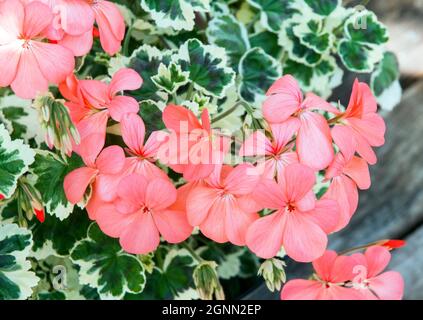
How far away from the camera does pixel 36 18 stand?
80 centimetres

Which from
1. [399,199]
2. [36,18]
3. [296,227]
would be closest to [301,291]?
[296,227]

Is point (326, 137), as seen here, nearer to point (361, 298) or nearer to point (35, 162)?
point (361, 298)

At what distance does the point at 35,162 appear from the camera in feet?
3.11

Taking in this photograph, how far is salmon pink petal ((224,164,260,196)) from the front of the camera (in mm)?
800

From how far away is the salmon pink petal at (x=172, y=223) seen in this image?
0.84 m

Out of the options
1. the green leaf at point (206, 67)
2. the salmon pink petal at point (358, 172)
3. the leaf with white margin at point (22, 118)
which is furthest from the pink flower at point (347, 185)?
the leaf with white margin at point (22, 118)

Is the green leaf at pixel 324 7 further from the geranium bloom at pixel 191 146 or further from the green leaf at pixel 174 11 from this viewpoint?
the geranium bloom at pixel 191 146

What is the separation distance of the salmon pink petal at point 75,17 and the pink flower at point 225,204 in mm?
218

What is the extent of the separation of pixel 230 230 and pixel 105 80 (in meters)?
0.29

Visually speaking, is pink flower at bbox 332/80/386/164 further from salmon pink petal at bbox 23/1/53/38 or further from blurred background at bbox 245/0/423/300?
blurred background at bbox 245/0/423/300

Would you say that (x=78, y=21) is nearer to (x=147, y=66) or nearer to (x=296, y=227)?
(x=147, y=66)

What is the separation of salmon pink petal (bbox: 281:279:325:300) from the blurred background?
40cm

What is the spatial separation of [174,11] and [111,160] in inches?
10.2
